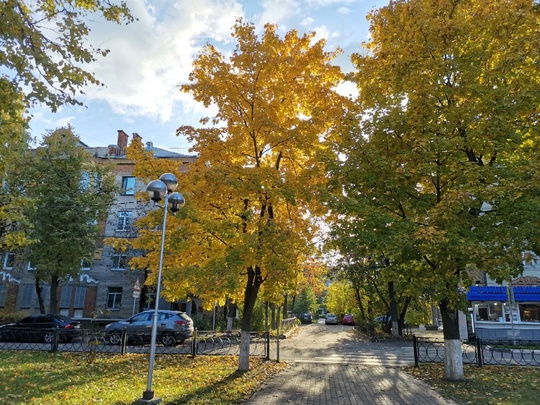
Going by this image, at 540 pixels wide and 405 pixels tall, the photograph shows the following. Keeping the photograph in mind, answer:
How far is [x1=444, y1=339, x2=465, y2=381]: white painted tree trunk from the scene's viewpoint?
10.7 meters

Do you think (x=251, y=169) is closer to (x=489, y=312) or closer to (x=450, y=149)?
(x=450, y=149)

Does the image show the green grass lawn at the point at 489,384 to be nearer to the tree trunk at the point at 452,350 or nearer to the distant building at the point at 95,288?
the tree trunk at the point at 452,350

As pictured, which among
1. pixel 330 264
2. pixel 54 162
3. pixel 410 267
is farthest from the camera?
pixel 330 264

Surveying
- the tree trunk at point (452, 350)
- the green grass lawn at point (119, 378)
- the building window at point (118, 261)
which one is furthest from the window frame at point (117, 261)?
the tree trunk at point (452, 350)

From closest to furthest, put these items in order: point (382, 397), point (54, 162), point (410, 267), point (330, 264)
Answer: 1. point (382, 397)
2. point (410, 267)
3. point (54, 162)
4. point (330, 264)

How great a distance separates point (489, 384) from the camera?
1038 cm

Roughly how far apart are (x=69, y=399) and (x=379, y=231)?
26.3ft

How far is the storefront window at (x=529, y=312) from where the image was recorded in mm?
23031

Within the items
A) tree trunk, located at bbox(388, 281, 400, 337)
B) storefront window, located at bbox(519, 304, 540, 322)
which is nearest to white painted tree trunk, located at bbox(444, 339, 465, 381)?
tree trunk, located at bbox(388, 281, 400, 337)

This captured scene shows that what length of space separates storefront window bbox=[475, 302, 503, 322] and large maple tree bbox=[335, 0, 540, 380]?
50.7ft

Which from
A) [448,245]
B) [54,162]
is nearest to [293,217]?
[448,245]

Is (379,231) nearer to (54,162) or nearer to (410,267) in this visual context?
(410,267)

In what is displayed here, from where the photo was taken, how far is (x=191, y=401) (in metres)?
7.97

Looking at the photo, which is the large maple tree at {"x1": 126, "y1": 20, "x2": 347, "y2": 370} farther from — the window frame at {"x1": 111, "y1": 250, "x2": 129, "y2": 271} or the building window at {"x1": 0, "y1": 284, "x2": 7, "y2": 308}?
the building window at {"x1": 0, "y1": 284, "x2": 7, "y2": 308}
